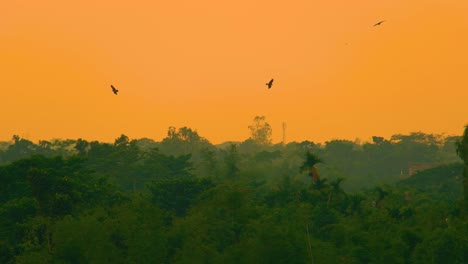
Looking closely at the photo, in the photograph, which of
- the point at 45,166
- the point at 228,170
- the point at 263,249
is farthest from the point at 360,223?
the point at 228,170

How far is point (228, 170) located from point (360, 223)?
46.0m

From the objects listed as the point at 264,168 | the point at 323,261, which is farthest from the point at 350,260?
the point at 264,168

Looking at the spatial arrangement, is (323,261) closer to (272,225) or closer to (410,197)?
(272,225)

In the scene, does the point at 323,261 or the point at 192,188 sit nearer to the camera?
the point at 323,261

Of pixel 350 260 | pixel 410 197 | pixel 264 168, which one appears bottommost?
pixel 350 260

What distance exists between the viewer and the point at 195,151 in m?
170

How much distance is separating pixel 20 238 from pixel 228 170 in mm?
56024

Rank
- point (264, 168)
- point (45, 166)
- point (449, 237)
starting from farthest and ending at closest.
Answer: point (264, 168) < point (45, 166) < point (449, 237)

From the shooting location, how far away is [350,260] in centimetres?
4694

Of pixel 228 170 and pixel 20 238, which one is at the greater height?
pixel 228 170

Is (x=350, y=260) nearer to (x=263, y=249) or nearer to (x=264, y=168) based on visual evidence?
(x=263, y=249)

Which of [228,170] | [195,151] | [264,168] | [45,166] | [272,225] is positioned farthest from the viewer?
[195,151]

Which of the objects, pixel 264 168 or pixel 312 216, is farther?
pixel 264 168

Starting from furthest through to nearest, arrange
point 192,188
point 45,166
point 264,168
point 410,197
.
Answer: point 264,168
point 410,197
point 192,188
point 45,166
